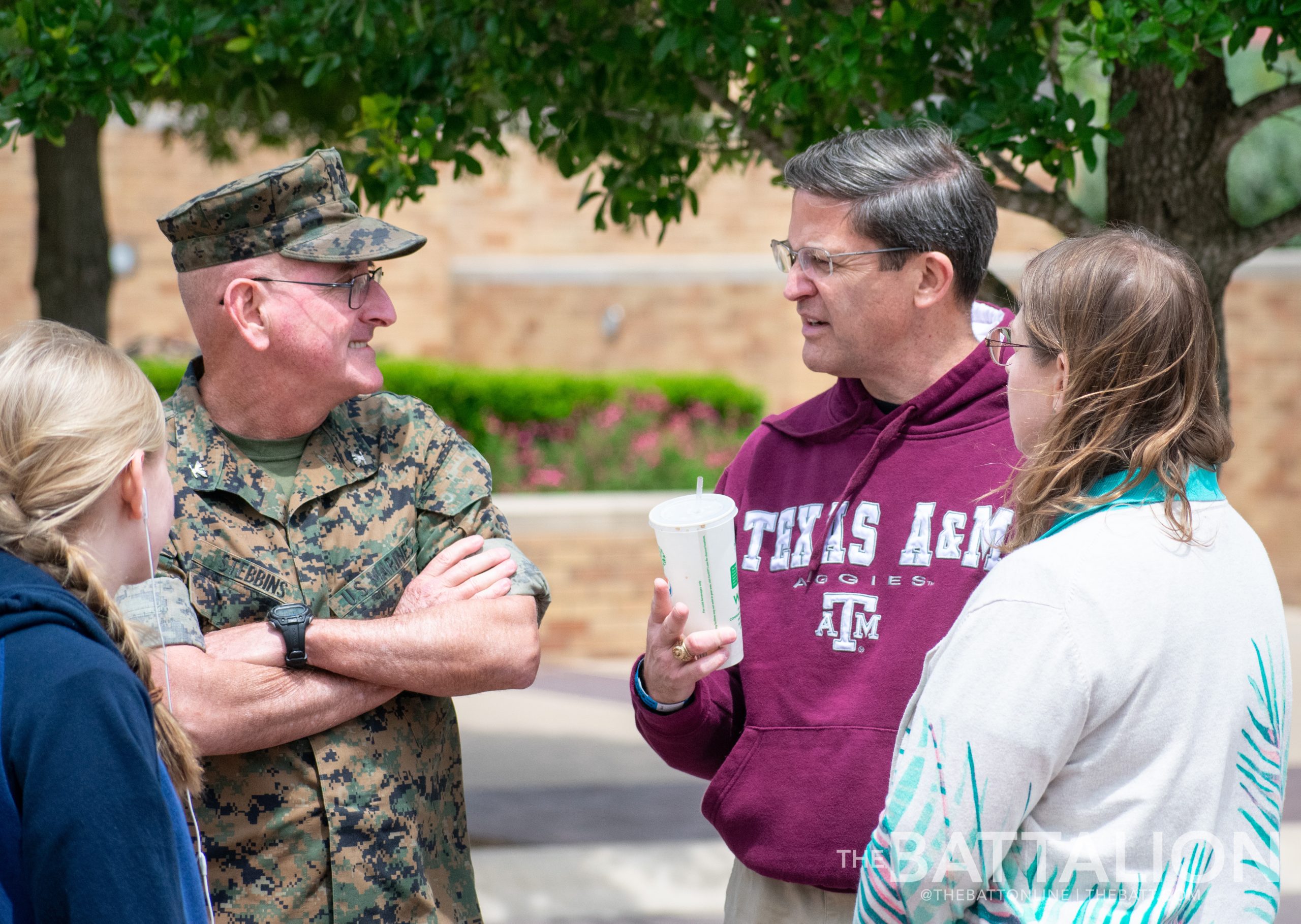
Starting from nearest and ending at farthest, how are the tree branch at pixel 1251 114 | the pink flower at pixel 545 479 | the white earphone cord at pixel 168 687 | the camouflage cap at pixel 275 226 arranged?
the white earphone cord at pixel 168 687 → the camouflage cap at pixel 275 226 → the tree branch at pixel 1251 114 → the pink flower at pixel 545 479

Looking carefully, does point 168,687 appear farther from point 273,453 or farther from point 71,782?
point 71,782

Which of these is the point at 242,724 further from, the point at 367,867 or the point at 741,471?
the point at 741,471

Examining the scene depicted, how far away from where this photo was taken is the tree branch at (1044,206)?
346cm

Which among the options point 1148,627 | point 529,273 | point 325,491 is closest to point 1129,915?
point 1148,627

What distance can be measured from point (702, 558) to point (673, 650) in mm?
215

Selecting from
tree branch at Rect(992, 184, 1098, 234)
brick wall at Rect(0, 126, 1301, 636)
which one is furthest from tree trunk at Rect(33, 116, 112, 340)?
brick wall at Rect(0, 126, 1301, 636)

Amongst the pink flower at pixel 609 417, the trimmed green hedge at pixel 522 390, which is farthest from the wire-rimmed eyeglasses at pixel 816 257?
the pink flower at pixel 609 417

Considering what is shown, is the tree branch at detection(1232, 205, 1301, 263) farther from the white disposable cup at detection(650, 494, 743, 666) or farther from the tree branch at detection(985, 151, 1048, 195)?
the white disposable cup at detection(650, 494, 743, 666)

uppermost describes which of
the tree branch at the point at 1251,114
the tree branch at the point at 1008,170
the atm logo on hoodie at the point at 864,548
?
the tree branch at the point at 1251,114

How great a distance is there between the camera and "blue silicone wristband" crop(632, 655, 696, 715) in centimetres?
229

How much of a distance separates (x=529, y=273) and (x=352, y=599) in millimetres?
12044

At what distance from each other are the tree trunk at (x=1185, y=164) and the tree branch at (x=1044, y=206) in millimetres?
158

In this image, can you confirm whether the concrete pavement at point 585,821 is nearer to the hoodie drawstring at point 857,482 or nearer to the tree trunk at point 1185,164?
the tree trunk at point 1185,164

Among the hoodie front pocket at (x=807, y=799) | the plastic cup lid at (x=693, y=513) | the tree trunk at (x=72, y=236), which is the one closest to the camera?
the plastic cup lid at (x=693, y=513)
